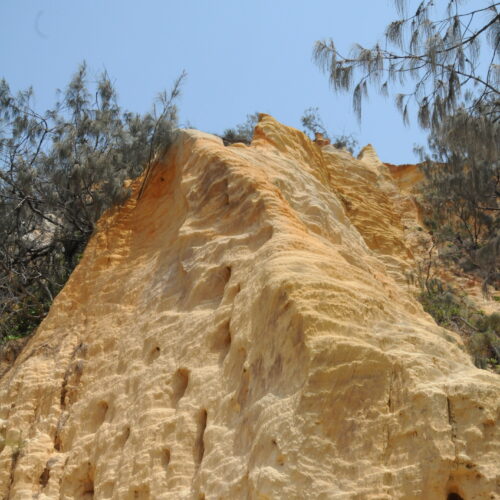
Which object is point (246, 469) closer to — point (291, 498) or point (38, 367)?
point (291, 498)

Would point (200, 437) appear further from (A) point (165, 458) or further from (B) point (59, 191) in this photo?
(B) point (59, 191)

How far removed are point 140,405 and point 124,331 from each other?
161cm

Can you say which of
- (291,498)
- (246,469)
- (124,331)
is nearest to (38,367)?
(124,331)

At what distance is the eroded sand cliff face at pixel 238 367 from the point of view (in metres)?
5.49

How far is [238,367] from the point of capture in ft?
23.2

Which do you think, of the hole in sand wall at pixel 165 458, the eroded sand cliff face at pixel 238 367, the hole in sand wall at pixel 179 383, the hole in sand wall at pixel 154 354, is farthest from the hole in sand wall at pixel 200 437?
the hole in sand wall at pixel 154 354

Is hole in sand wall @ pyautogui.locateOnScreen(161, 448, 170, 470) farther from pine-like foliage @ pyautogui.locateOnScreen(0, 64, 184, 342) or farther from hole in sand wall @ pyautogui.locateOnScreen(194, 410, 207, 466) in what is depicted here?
pine-like foliage @ pyautogui.locateOnScreen(0, 64, 184, 342)

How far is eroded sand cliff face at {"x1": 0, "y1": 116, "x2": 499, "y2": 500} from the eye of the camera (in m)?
5.49

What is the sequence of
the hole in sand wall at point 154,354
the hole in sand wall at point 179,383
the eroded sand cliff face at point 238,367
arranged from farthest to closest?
1. the hole in sand wall at point 154,354
2. the hole in sand wall at point 179,383
3. the eroded sand cliff face at point 238,367

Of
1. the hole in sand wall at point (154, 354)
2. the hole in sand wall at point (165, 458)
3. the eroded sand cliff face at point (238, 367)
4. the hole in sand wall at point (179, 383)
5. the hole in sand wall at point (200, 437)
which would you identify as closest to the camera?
the eroded sand cliff face at point (238, 367)

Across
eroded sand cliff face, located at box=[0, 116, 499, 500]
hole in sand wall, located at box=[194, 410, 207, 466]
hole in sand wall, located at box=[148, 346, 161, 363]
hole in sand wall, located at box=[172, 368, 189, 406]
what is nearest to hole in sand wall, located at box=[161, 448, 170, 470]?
eroded sand cliff face, located at box=[0, 116, 499, 500]

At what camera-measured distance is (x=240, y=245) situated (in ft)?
28.3

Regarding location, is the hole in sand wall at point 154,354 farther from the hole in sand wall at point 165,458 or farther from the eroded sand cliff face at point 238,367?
the hole in sand wall at point 165,458

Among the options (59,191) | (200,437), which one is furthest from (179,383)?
(59,191)
